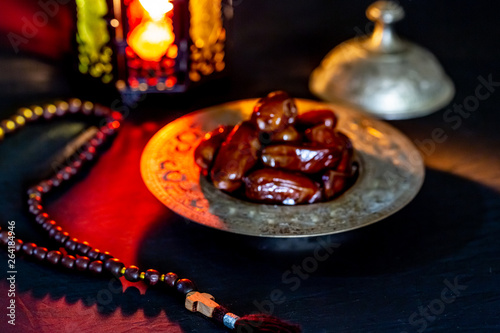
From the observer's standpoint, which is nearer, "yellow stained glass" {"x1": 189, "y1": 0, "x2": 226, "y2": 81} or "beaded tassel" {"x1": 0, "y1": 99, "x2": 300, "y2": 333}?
"beaded tassel" {"x1": 0, "y1": 99, "x2": 300, "y2": 333}

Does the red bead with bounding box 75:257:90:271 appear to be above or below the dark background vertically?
above

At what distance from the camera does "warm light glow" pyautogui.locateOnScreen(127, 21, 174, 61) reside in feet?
4.21

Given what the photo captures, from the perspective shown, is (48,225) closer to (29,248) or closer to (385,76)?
(29,248)

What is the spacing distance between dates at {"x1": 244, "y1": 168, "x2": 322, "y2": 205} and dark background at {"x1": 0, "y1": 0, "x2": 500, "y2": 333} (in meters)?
0.07

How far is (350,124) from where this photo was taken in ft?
4.09

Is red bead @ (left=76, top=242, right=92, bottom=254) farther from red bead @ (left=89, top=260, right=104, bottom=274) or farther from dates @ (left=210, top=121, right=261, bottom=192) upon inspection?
dates @ (left=210, top=121, right=261, bottom=192)

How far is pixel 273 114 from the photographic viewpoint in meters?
1.06

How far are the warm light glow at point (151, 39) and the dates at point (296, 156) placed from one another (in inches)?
14.3

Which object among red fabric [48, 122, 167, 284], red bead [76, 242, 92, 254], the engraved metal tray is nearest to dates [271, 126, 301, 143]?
the engraved metal tray

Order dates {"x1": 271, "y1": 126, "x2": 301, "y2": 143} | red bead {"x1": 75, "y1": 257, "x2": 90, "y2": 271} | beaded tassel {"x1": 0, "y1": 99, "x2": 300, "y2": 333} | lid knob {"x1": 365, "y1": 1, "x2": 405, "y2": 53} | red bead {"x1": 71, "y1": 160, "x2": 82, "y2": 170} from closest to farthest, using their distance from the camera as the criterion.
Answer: beaded tassel {"x1": 0, "y1": 99, "x2": 300, "y2": 333}
red bead {"x1": 75, "y1": 257, "x2": 90, "y2": 271}
dates {"x1": 271, "y1": 126, "x2": 301, "y2": 143}
red bead {"x1": 71, "y1": 160, "x2": 82, "y2": 170}
lid knob {"x1": 365, "y1": 1, "x2": 405, "y2": 53}

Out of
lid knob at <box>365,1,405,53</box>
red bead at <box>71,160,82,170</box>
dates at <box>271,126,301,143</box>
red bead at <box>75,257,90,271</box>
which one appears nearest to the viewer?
red bead at <box>75,257,90,271</box>

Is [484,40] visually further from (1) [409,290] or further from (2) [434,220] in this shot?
(1) [409,290]

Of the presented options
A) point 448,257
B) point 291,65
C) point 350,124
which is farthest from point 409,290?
point 291,65

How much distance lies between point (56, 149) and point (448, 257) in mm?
716
